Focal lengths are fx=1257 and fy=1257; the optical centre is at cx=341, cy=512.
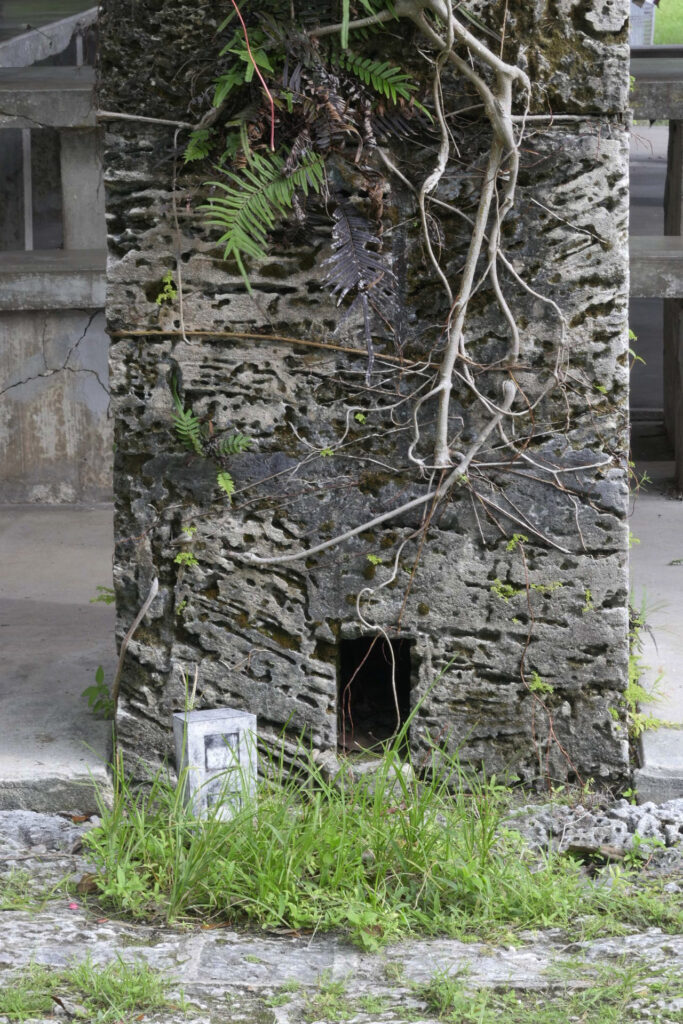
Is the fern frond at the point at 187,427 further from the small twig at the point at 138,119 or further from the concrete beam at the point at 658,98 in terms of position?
the concrete beam at the point at 658,98

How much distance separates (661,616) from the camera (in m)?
4.93

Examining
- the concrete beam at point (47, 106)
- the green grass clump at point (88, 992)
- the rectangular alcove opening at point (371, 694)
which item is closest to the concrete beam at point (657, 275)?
the concrete beam at point (47, 106)

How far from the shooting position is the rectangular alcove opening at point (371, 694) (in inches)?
155

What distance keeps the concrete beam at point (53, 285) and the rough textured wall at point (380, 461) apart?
10.9 ft

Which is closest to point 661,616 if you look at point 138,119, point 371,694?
point 371,694

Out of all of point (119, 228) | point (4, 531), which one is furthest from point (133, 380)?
point (4, 531)

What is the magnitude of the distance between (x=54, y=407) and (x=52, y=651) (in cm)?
273

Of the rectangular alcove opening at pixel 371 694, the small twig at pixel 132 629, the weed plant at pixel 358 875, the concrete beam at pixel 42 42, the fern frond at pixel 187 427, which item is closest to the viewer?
the weed plant at pixel 358 875

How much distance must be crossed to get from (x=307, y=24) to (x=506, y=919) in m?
2.41

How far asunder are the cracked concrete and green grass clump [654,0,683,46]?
32.2 metres

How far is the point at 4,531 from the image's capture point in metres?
6.88

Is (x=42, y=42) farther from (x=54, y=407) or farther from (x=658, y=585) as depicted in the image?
(x=658, y=585)

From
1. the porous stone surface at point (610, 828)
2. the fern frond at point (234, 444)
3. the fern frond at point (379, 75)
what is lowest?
the porous stone surface at point (610, 828)

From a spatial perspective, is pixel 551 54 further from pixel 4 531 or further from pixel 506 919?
pixel 4 531
